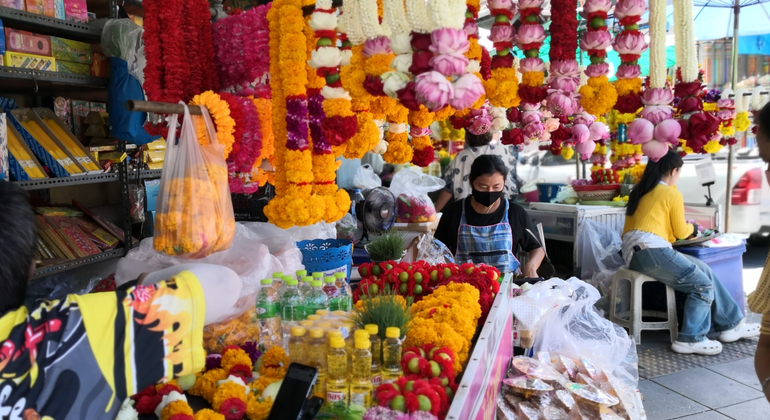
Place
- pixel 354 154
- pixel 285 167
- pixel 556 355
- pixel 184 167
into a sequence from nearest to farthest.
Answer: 1. pixel 184 167
2. pixel 285 167
3. pixel 354 154
4. pixel 556 355

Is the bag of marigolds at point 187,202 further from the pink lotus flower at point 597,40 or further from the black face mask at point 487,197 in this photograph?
the black face mask at point 487,197

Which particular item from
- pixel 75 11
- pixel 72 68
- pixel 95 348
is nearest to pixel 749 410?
pixel 95 348

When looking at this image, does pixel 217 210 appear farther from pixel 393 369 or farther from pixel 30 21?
pixel 30 21

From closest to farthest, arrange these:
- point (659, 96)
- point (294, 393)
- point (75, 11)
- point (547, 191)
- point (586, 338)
Answer: point (294, 393), point (659, 96), point (75, 11), point (586, 338), point (547, 191)

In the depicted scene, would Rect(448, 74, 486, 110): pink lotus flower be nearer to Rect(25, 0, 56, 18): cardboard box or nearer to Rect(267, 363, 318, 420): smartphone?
Rect(267, 363, 318, 420): smartphone

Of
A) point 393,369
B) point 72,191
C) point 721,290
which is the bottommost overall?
point 721,290

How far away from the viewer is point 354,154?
96.0 inches

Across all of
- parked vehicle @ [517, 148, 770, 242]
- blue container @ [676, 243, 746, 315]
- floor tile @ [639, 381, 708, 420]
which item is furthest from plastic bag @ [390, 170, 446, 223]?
parked vehicle @ [517, 148, 770, 242]

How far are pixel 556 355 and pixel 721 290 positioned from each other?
269cm

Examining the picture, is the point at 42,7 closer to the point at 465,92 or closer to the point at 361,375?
the point at 465,92

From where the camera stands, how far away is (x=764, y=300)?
5.60 feet

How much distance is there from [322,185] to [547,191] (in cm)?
500

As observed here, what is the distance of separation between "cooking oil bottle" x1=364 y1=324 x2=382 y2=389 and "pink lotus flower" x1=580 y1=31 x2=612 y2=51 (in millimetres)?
1351

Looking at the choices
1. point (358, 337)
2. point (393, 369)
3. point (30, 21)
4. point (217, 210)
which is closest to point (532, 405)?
point (393, 369)
